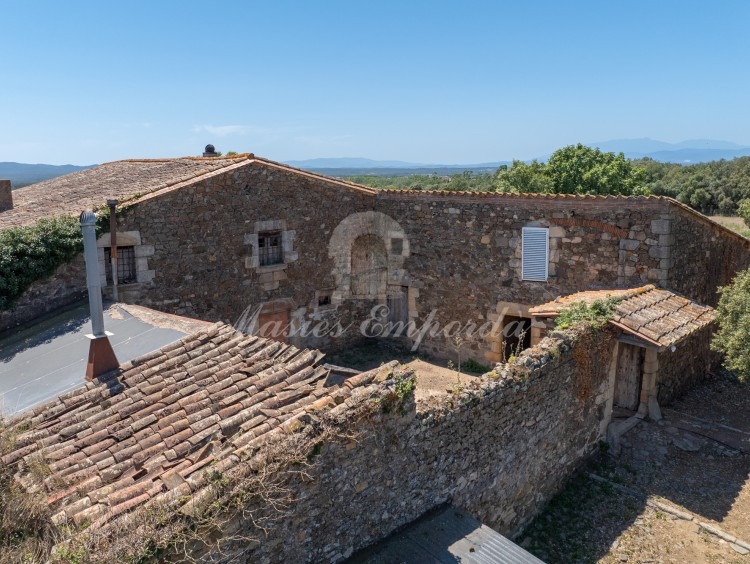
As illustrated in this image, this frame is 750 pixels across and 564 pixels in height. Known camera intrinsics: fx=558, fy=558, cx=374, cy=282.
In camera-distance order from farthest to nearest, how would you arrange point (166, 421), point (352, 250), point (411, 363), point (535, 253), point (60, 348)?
1. point (352, 250)
2. point (411, 363)
3. point (535, 253)
4. point (60, 348)
5. point (166, 421)

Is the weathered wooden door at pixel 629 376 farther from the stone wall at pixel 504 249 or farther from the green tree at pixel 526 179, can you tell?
the green tree at pixel 526 179

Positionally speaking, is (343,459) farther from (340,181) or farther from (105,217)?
(340,181)

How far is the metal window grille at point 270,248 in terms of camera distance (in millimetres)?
13203

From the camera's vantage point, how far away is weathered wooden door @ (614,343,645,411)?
1103cm

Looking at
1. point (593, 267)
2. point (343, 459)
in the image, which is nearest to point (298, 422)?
point (343, 459)

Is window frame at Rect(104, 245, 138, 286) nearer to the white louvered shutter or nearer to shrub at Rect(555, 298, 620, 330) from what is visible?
shrub at Rect(555, 298, 620, 330)

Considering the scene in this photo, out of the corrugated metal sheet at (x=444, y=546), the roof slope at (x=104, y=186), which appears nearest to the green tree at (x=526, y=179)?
the roof slope at (x=104, y=186)

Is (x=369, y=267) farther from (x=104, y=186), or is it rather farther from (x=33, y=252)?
(x=33, y=252)

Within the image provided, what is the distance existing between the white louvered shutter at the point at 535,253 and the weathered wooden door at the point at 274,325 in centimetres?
589

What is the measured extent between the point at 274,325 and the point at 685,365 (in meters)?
9.42

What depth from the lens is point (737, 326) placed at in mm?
9609

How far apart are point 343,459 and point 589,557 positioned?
4220 mm

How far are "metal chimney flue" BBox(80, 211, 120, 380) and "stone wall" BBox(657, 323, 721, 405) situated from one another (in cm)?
981

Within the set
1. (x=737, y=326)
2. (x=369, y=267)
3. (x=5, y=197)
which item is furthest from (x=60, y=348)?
(x=737, y=326)
